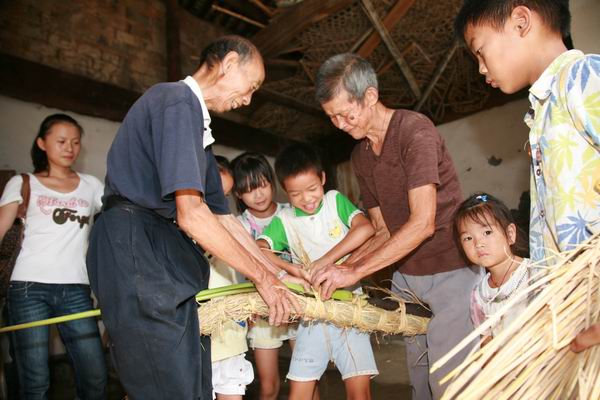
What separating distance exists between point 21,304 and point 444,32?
4.03m

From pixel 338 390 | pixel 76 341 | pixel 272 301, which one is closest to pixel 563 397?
pixel 272 301

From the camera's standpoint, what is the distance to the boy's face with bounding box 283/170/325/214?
8.07 feet

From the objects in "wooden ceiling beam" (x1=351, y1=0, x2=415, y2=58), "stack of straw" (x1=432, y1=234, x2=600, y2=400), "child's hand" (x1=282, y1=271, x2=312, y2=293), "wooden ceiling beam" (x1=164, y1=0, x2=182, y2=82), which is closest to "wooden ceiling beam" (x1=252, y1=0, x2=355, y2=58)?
"wooden ceiling beam" (x1=351, y1=0, x2=415, y2=58)

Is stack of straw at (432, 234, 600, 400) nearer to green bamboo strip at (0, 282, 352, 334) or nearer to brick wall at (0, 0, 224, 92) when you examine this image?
green bamboo strip at (0, 282, 352, 334)

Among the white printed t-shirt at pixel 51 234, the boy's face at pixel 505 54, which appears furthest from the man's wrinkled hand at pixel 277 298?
the white printed t-shirt at pixel 51 234

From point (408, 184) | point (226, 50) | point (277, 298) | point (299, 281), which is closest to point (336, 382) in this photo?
point (299, 281)

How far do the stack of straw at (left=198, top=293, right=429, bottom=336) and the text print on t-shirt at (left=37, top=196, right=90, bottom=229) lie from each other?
55.5 inches

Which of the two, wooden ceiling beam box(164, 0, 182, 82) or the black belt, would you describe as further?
wooden ceiling beam box(164, 0, 182, 82)

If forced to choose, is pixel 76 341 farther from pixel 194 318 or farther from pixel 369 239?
pixel 369 239

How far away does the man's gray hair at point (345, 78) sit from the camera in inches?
79.8

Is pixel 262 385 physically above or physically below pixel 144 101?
below

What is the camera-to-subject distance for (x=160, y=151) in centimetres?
143

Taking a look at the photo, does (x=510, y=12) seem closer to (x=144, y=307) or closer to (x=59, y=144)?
(x=144, y=307)

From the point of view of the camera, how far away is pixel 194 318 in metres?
1.58
